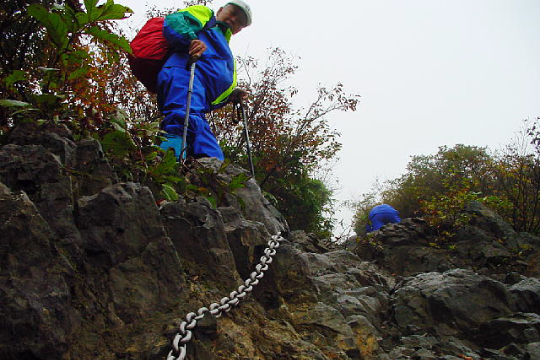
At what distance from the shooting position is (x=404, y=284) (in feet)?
13.6

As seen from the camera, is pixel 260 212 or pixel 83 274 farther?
pixel 260 212

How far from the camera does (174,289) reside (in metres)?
2.25

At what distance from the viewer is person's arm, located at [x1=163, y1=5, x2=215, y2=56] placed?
4.90 m

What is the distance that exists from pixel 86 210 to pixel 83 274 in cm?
33

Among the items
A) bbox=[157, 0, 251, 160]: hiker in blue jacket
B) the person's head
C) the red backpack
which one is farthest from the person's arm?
the person's head

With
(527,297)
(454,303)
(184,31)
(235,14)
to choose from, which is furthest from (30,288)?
(235,14)

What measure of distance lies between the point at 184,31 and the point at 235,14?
0.95 metres

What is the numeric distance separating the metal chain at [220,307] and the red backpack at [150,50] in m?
3.17

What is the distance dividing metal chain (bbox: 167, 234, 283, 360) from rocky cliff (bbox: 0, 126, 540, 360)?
0.21 ft

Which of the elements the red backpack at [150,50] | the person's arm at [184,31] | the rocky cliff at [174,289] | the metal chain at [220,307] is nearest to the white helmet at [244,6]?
the person's arm at [184,31]

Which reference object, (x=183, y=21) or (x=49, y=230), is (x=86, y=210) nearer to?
(x=49, y=230)

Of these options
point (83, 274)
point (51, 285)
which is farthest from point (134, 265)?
point (51, 285)

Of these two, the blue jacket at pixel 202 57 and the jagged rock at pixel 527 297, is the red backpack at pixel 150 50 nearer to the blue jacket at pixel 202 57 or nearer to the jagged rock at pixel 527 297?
the blue jacket at pixel 202 57

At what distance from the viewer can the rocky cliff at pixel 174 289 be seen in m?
1.82
